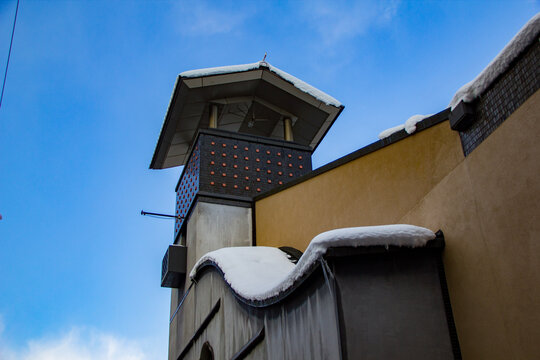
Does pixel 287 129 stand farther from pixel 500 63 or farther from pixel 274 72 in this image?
pixel 500 63

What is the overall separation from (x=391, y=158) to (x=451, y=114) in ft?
4.30

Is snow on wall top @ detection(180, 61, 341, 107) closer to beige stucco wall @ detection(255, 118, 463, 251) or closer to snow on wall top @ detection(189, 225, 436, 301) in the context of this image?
beige stucco wall @ detection(255, 118, 463, 251)

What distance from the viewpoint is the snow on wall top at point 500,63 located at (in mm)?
4359

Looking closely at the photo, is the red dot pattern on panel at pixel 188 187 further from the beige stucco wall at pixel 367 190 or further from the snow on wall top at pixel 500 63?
the snow on wall top at pixel 500 63

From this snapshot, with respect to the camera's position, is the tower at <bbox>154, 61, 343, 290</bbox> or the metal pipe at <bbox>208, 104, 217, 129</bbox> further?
the metal pipe at <bbox>208, 104, 217, 129</bbox>

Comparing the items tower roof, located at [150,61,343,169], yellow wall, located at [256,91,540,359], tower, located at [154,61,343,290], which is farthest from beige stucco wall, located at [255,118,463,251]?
tower roof, located at [150,61,343,169]

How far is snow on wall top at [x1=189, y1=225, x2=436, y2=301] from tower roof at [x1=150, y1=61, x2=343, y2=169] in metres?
4.45

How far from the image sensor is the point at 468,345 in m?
4.68

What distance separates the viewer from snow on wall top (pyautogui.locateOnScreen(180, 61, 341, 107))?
11.3m

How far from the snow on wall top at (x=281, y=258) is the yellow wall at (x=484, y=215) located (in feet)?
1.46

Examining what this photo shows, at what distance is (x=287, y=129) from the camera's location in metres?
12.5

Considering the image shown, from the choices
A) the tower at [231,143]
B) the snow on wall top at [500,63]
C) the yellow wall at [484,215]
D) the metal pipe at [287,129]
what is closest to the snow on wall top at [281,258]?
the yellow wall at [484,215]

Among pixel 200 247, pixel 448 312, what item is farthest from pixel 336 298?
pixel 200 247

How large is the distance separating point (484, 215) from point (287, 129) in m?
8.02
